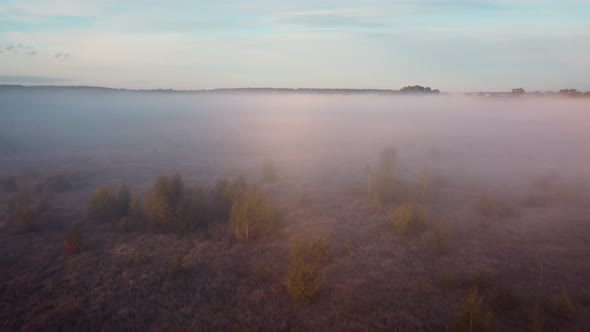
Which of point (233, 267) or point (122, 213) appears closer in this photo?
point (233, 267)

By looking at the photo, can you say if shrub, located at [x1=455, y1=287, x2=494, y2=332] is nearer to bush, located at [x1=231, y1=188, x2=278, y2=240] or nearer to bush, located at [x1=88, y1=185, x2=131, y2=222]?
bush, located at [x1=231, y1=188, x2=278, y2=240]

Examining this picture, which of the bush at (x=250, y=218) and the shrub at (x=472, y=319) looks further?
the bush at (x=250, y=218)

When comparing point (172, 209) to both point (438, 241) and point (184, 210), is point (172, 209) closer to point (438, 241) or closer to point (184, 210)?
point (184, 210)

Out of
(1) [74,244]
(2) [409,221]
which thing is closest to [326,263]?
(2) [409,221]

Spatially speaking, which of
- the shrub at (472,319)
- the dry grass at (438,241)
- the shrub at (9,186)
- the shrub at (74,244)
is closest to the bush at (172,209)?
the shrub at (74,244)

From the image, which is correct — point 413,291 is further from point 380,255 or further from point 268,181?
Answer: point 268,181

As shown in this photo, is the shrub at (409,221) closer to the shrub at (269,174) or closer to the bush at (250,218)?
the bush at (250,218)

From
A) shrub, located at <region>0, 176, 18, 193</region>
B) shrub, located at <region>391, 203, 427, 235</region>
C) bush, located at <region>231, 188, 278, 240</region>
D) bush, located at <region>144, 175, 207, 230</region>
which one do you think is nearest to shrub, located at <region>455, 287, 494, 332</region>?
shrub, located at <region>391, 203, 427, 235</region>

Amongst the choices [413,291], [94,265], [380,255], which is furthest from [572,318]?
[94,265]
